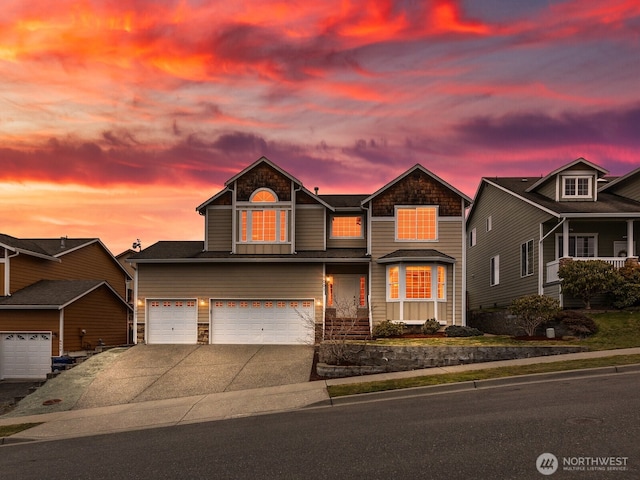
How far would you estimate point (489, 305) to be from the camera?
3594cm

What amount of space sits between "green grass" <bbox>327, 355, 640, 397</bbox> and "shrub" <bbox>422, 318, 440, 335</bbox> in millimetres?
8963

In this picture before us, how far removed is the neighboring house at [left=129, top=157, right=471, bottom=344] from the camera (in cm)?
2822

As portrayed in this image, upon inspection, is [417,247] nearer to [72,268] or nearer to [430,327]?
[430,327]

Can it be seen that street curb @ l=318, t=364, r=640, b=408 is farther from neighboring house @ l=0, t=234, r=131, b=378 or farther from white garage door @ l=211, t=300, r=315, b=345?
neighboring house @ l=0, t=234, r=131, b=378

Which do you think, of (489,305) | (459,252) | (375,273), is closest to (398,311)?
(375,273)

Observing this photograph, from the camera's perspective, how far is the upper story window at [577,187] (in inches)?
1174

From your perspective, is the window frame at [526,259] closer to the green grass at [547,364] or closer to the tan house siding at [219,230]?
the green grass at [547,364]

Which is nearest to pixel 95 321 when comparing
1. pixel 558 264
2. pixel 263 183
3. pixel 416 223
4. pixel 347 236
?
pixel 263 183

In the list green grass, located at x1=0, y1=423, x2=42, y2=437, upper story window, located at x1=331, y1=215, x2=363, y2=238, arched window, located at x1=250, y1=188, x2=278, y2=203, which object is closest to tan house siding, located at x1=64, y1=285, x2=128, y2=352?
arched window, located at x1=250, y1=188, x2=278, y2=203

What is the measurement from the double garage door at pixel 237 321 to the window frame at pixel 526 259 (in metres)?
11.2

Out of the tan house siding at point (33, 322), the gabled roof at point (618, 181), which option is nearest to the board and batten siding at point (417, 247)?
the gabled roof at point (618, 181)

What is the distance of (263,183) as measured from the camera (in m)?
30.0

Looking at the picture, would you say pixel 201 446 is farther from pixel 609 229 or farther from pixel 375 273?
pixel 609 229

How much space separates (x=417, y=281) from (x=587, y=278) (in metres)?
7.41
